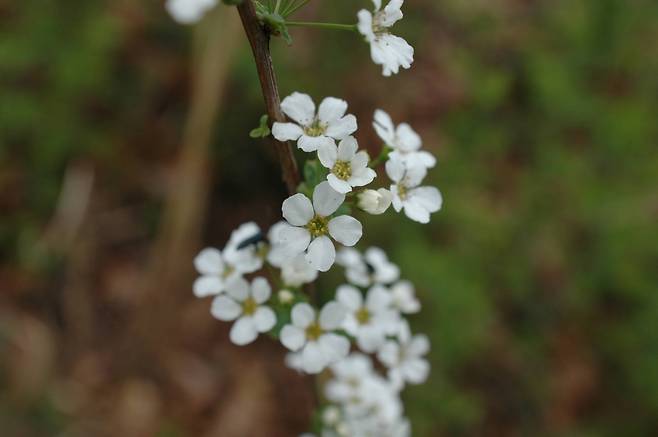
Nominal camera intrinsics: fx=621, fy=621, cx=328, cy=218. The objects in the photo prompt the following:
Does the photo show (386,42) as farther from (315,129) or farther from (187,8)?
(187,8)

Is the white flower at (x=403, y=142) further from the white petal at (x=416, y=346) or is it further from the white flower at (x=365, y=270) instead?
the white petal at (x=416, y=346)

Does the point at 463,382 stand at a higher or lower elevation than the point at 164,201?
lower

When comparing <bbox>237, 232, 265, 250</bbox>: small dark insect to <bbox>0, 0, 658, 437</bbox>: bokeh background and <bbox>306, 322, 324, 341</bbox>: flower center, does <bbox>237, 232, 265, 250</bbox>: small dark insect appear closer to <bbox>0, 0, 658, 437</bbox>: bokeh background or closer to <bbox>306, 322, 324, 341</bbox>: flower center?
<bbox>306, 322, 324, 341</bbox>: flower center

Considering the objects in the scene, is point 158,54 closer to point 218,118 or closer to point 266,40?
point 218,118

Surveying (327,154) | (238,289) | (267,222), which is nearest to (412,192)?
(327,154)

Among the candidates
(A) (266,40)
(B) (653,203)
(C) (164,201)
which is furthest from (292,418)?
(A) (266,40)
